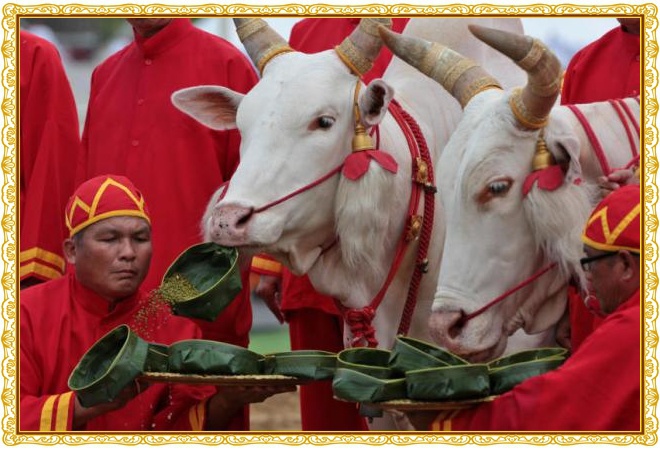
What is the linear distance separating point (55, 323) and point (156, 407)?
0.57 m

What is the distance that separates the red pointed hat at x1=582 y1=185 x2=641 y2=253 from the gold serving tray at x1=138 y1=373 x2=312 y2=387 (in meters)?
1.19

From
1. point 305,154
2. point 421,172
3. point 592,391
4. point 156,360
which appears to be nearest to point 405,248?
point 421,172

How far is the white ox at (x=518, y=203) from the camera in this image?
21.0 feet

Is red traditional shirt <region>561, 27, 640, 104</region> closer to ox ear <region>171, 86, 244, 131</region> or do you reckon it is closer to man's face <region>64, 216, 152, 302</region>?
ox ear <region>171, 86, 244, 131</region>

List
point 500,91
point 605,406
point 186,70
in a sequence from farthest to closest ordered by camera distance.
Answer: point 186,70, point 500,91, point 605,406

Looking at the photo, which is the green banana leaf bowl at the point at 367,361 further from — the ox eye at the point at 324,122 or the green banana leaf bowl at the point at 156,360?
the ox eye at the point at 324,122

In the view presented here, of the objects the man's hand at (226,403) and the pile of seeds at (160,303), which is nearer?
the man's hand at (226,403)

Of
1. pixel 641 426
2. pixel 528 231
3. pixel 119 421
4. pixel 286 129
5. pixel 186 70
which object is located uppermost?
pixel 186 70

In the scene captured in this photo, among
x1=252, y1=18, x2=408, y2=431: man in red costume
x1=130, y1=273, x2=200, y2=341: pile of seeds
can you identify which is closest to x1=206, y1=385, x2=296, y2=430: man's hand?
x1=130, y1=273, x2=200, y2=341: pile of seeds

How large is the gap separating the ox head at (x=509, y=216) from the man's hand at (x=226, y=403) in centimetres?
76

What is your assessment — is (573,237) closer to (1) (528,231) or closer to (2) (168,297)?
(1) (528,231)

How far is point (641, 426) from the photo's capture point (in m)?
5.76

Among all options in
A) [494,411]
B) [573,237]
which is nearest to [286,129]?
[573,237]

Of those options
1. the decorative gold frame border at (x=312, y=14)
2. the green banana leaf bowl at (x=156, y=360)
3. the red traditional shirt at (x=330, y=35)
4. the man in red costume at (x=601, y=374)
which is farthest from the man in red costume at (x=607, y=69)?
the green banana leaf bowl at (x=156, y=360)
